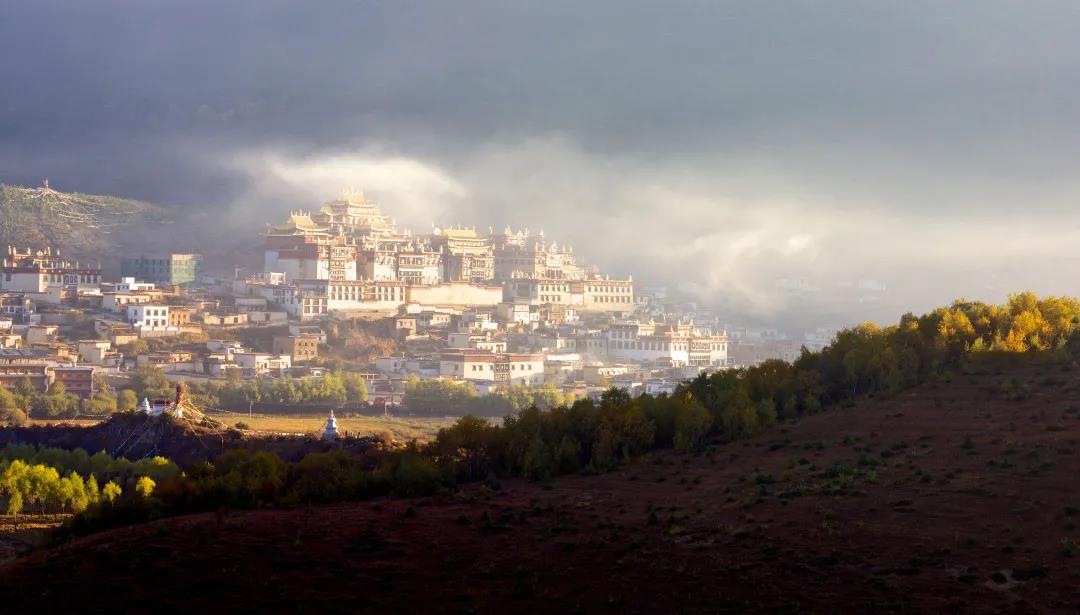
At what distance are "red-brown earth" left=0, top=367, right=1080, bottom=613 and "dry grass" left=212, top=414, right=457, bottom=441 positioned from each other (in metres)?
25.9

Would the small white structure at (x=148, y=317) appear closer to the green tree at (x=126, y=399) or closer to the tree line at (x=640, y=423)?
the green tree at (x=126, y=399)

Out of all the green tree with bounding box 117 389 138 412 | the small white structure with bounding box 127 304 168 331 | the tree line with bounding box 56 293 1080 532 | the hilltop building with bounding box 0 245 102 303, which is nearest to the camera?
the tree line with bounding box 56 293 1080 532

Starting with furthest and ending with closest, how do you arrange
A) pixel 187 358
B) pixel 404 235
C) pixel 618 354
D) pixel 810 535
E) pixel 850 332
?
pixel 404 235
pixel 618 354
pixel 187 358
pixel 850 332
pixel 810 535

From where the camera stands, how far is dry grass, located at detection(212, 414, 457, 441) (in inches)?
2013

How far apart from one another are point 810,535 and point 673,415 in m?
8.95

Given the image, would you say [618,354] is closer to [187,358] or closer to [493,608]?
[187,358]

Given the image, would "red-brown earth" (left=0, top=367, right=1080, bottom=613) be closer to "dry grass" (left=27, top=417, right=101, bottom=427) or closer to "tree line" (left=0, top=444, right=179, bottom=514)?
"tree line" (left=0, top=444, right=179, bottom=514)

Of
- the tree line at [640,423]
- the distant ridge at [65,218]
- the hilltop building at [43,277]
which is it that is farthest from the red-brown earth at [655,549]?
the distant ridge at [65,218]

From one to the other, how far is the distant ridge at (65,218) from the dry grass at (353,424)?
51.1 m

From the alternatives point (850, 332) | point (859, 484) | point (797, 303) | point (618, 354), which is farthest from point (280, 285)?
point (859, 484)

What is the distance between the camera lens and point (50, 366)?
6278 cm

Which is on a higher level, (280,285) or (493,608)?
(280,285)

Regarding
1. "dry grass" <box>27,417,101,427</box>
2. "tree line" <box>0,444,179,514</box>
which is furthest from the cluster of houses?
"tree line" <box>0,444,179,514</box>

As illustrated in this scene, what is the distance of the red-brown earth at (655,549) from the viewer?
61.1ft
